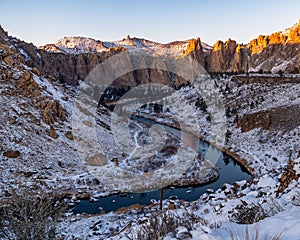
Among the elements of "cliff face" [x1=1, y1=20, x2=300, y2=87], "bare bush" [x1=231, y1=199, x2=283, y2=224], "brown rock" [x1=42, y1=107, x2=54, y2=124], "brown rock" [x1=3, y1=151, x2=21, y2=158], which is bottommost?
"brown rock" [x1=3, y1=151, x2=21, y2=158]

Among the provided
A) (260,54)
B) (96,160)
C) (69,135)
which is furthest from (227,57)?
(96,160)

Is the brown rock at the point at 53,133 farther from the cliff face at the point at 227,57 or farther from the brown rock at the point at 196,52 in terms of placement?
the brown rock at the point at 196,52

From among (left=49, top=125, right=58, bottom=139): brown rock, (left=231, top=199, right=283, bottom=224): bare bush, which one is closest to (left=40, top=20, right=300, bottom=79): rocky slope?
(left=49, top=125, right=58, bottom=139): brown rock

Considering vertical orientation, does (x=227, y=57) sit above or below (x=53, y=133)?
above

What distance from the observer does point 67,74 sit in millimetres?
125938

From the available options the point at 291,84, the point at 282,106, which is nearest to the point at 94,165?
the point at 282,106

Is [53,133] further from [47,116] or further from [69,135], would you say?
[47,116]

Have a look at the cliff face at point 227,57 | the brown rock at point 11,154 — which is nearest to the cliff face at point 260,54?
the cliff face at point 227,57

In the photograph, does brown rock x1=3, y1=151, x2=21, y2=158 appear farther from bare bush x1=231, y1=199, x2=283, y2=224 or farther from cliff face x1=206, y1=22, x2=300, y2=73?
cliff face x1=206, y1=22, x2=300, y2=73

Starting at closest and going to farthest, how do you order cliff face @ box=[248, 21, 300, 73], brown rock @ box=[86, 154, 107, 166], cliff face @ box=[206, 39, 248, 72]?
brown rock @ box=[86, 154, 107, 166]
cliff face @ box=[248, 21, 300, 73]
cliff face @ box=[206, 39, 248, 72]

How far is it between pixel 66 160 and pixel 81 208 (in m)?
9.63

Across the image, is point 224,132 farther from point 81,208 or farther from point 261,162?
point 81,208

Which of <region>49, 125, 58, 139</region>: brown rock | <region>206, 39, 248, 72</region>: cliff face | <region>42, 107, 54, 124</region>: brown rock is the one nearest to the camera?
<region>49, 125, 58, 139</region>: brown rock

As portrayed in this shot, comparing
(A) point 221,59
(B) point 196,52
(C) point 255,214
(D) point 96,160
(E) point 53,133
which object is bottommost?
(D) point 96,160
